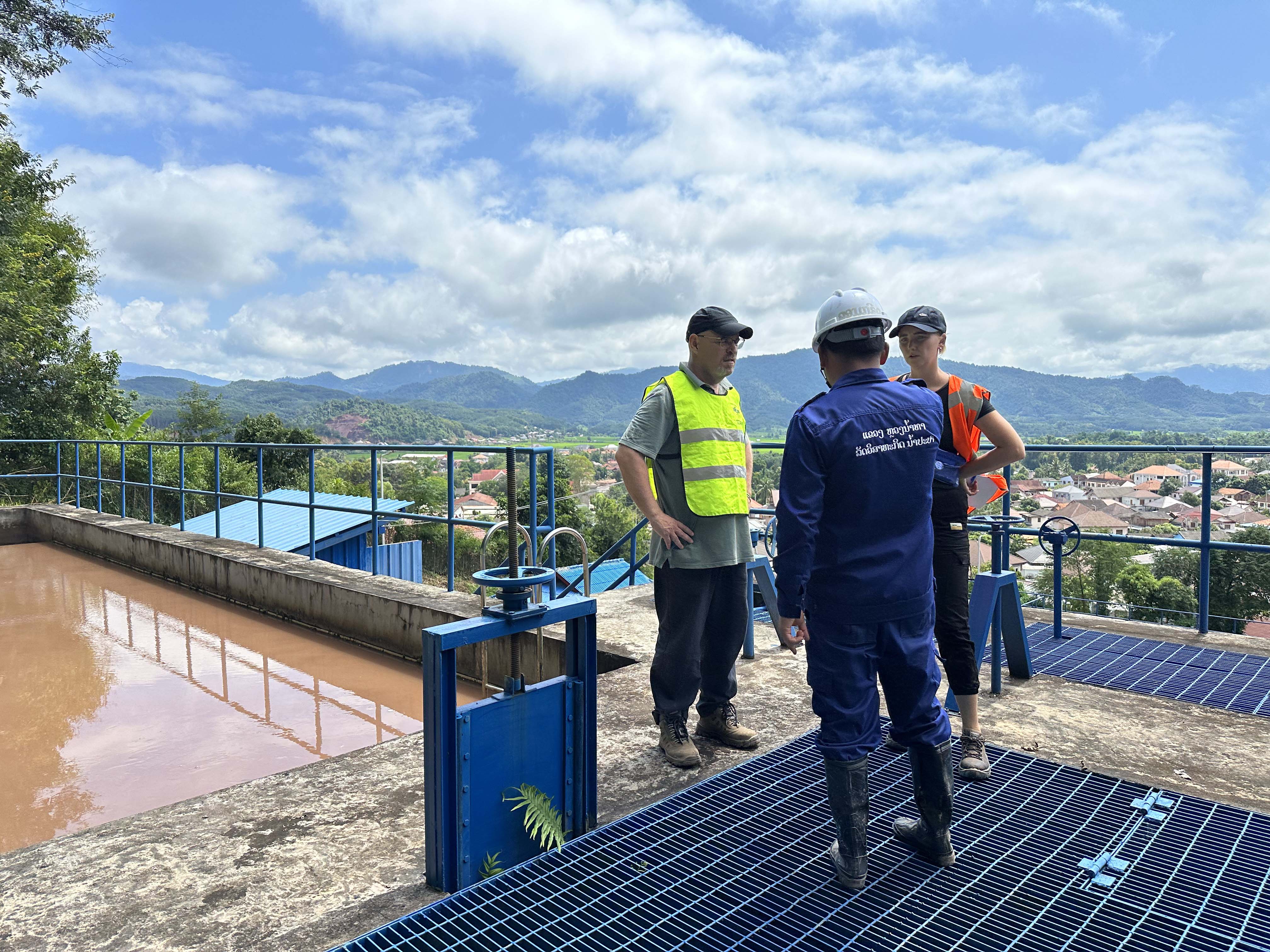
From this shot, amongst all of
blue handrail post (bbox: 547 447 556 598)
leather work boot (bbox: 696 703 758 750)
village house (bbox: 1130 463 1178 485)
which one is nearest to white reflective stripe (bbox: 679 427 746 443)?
leather work boot (bbox: 696 703 758 750)

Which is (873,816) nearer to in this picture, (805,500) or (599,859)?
(599,859)

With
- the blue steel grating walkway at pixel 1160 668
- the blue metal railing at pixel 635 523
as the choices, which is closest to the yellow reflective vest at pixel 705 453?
the blue metal railing at pixel 635 523

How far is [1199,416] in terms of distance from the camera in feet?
302

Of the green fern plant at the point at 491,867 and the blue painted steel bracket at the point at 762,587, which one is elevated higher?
the blue painted steel bracket at the point at 762,587

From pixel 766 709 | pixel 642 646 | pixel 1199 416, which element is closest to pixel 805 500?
pixel 766 709

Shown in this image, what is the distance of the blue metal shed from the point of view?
8.52m

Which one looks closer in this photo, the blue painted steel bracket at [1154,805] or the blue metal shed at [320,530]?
the blue painted steel bracket at [1154,805]

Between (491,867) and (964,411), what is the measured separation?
7.05 feet

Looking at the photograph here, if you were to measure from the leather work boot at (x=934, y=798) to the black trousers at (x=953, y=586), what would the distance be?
68cm

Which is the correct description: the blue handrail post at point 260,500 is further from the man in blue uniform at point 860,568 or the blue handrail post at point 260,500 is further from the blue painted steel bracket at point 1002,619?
the man in blue uniform at point 860,568

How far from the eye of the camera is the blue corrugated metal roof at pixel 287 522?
8406 millimetres

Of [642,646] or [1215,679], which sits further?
[642,646]

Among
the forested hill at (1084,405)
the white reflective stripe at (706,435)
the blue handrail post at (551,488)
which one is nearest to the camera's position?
the white reflective stripe at (706,435)

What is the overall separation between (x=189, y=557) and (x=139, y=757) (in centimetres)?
425
